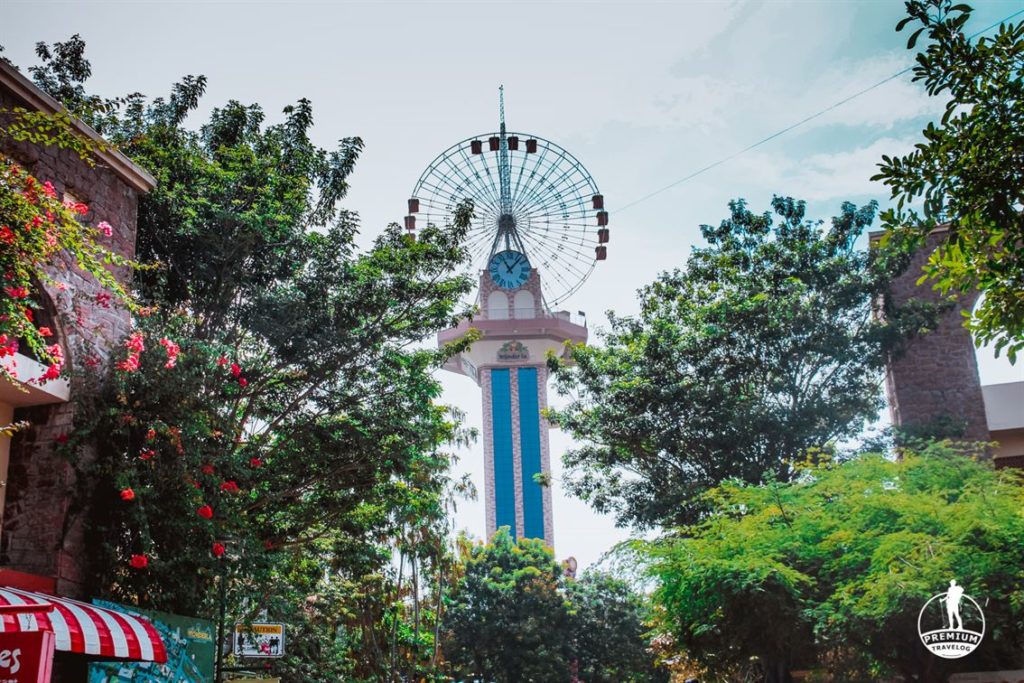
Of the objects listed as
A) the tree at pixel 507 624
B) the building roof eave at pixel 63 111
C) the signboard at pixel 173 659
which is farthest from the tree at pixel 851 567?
the tree at pixel 507 624

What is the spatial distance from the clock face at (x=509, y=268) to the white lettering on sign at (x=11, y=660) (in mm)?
43817

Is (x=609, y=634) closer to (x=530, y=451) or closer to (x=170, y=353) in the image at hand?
(x=530, y=451)

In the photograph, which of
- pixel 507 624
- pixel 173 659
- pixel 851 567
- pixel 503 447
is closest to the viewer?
pixel 173 659

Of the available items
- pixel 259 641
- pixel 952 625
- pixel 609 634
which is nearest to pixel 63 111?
pixel 259 641

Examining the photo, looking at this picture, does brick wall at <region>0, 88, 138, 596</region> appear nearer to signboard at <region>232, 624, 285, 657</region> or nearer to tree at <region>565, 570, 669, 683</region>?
signboard at <region>232, 624, 285, 657</region>

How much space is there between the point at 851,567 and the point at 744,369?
6.55 m

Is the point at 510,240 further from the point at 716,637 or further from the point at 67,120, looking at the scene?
the point at 67,120

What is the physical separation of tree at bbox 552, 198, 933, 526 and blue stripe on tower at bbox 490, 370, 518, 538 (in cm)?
2846

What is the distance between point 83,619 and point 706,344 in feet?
52.2

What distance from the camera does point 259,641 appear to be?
1809 cm

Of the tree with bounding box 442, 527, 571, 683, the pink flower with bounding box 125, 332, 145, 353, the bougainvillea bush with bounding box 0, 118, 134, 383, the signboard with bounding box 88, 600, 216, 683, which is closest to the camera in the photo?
the bougainvillea bush with bounding box 0, 118, 134, 383

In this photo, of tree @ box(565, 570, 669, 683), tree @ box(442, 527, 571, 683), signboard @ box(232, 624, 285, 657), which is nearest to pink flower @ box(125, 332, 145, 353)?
signboard @ box(232, 624, 285, 657)

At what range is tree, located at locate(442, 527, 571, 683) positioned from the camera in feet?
112

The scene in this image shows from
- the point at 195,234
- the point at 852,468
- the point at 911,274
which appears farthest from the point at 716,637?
the point at 195,234
